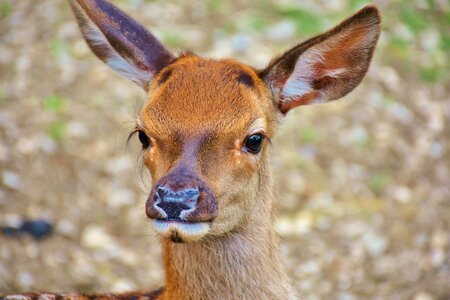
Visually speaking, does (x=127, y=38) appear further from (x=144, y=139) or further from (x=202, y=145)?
(x=202, y=145)

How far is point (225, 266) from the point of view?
4.43 metres

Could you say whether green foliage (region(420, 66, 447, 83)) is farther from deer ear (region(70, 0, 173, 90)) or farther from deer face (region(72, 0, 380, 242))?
deer ear (region(70, 0, 173, 90))

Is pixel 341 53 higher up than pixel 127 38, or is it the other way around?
pixel 127 38

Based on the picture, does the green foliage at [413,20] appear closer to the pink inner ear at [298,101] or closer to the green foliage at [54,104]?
the green foliage at [54,104]

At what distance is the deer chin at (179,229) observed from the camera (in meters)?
3.84

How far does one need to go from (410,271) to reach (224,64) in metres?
3.60

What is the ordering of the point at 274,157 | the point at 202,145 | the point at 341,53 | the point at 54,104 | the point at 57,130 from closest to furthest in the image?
the point at 202,145, the point at 341,53, the point at 274,157, the point at 57,130, the point at 54,104

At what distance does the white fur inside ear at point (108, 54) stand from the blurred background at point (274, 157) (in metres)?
1.69

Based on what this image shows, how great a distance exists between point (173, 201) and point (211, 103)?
0.64 m

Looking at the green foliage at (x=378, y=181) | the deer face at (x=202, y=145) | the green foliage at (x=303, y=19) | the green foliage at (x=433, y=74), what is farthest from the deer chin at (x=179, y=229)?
the green foliage at (x=433, y=74)

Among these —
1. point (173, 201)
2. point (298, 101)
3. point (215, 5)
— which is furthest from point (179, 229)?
point (215, 5)

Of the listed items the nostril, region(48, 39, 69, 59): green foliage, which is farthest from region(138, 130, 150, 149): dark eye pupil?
region(48, 39, 69, 59): green foliage

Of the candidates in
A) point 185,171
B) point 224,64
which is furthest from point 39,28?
point 185,171

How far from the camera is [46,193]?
7668 mm
